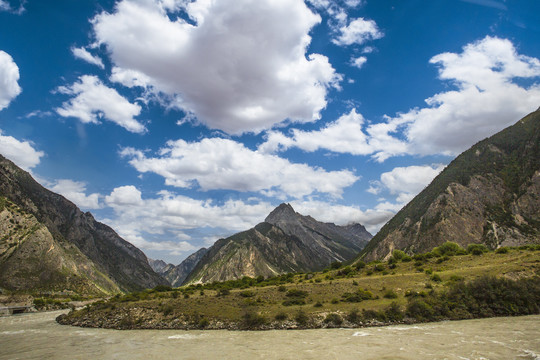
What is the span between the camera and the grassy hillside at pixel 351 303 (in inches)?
1703

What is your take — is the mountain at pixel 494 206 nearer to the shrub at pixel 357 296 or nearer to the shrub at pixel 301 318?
the shrub at pixel 357 296

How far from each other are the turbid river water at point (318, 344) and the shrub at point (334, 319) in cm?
292

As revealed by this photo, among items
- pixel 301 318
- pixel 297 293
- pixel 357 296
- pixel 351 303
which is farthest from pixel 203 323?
pixel 357 296

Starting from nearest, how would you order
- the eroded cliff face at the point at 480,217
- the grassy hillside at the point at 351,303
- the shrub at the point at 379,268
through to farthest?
the grassy hillside at the point at 351,303, the shrub at the point at 379,268, the eroded cliff face at the point at 480,217

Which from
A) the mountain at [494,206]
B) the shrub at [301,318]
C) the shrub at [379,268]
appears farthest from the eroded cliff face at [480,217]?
the shrub at [301,318]

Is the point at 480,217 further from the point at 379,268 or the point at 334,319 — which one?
the point at 334,319

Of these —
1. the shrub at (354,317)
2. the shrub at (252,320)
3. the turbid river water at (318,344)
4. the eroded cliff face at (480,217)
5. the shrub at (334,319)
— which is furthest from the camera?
the eroded cliff face at (480,217)

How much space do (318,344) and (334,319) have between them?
1262 centimetres

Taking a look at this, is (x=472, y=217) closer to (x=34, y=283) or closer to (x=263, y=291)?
(x=263, y=291)

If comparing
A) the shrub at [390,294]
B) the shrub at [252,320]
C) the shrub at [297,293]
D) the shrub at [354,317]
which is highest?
the shrub at [390,294]

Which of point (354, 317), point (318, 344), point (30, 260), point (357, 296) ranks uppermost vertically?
point (30, 260)

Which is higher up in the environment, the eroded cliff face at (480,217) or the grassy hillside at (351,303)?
the eroded cliff face at (480,217)

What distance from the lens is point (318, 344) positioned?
31594 millimetres

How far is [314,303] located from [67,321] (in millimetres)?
53010
